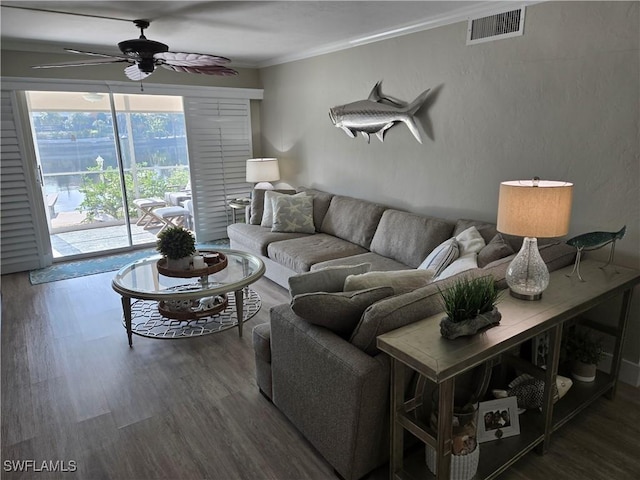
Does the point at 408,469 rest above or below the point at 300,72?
below

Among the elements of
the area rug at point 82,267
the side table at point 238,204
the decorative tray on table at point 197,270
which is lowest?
the area rug at point 82,267

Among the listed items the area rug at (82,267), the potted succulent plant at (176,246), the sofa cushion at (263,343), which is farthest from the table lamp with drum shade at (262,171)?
the sofa cushion at (263,343)

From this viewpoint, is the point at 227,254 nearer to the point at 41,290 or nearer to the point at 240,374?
the point at 240,374

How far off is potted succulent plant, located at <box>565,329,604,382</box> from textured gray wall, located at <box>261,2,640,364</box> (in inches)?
13.9

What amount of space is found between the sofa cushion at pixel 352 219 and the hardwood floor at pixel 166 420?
1.46 metres

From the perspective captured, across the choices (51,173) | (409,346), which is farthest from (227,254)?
(51,173)

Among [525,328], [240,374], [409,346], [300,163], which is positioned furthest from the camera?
[300,163]

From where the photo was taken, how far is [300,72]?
4.98m

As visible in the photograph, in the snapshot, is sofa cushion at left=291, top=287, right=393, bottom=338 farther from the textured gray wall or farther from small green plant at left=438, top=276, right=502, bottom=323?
the textured gray wall

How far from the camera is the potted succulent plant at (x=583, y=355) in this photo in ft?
7.70

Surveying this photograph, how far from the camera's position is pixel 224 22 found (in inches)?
133

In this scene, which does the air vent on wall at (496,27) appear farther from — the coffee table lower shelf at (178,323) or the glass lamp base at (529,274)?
the coffee table lower shelf at (178,323)

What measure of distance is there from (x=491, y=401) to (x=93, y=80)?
5.01 metres

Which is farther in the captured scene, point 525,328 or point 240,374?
point 240,374
